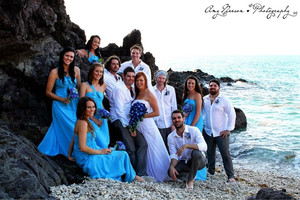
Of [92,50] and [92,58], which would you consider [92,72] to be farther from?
[92,50]

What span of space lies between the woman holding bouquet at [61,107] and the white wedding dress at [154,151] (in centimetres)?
170

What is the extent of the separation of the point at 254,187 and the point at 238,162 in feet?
14.4

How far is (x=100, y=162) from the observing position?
7188mm

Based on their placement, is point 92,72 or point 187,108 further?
point 187,108

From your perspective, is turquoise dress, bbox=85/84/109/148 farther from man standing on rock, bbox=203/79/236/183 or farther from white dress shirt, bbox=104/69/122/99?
man standing on rock, bbox=203/79/236/183

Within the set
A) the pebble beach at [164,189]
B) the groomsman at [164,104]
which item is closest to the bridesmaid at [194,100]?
the groomsman at [164,104]

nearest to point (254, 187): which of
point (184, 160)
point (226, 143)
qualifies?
point (226, 143)

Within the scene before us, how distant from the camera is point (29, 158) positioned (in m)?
5.98

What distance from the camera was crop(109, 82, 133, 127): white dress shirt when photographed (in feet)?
26.2

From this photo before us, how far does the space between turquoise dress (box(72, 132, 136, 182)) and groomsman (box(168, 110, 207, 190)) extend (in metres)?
1.25

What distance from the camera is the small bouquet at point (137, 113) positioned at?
772 centimetres

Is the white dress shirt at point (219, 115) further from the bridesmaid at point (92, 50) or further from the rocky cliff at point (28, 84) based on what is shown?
the bridesmaid at point (92, 50)

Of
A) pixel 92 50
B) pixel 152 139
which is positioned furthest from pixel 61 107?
pixel 92 50

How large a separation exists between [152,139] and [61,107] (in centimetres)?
231
